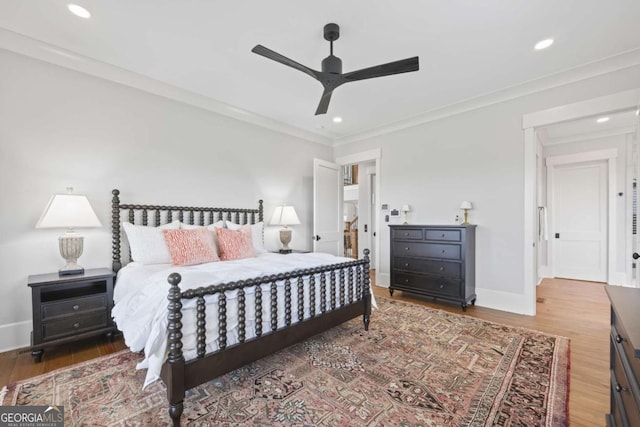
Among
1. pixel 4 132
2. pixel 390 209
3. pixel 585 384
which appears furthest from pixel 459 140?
pixel 4 132

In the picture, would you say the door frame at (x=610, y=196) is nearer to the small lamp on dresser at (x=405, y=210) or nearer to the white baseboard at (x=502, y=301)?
the white baseboard at (x=502, y=301)

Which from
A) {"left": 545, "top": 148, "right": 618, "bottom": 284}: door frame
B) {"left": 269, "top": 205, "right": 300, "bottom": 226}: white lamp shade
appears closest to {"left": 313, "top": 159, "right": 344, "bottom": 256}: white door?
{"left": 269, "top": 205, "right": 300, "bottom": 226}: white lamp shade

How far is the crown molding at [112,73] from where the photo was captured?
2580mm

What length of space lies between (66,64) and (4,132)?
0.86 m

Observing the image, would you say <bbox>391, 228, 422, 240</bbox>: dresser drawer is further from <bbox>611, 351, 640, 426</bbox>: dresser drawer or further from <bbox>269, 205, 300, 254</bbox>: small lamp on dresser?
<bbox>611, 351, 640, 426</bbox>: dresser drawer

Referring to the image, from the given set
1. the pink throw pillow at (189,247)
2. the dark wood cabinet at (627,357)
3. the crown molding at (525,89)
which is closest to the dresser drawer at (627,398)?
the dark wood cabinet at (627,357)

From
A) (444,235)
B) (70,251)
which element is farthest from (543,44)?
(70,251)

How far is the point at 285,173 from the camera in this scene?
16.0ft

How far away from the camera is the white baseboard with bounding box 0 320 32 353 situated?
8.27 feet

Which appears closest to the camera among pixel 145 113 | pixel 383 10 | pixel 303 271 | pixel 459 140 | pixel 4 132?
pixel 383 10

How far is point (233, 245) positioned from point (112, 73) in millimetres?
2253

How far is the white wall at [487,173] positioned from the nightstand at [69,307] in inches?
160

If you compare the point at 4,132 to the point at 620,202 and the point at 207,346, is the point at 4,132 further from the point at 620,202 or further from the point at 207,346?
the point at 620,202

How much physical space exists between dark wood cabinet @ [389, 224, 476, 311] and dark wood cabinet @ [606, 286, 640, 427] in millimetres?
2267
